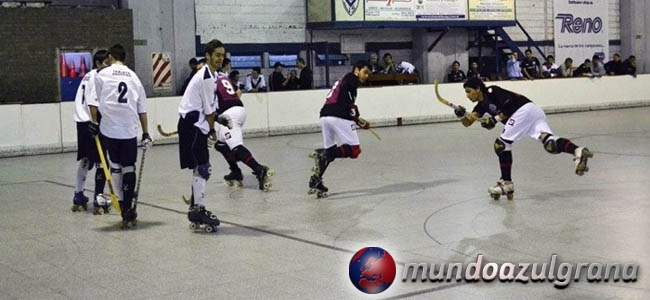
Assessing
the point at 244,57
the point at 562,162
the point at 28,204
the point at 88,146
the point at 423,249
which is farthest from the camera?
the point at 244,57

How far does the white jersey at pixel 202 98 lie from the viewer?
9.90 meters

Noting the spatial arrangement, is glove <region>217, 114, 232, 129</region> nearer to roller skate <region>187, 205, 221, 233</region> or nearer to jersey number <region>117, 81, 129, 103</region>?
roller skate <region>187, 205, 221, 233</region>

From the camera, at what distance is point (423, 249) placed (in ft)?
28.4

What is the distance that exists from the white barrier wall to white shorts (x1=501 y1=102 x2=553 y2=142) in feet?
39.2

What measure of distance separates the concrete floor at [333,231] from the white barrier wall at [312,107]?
413 centimetres

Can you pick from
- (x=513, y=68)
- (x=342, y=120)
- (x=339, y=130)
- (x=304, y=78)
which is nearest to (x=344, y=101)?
(x=342, y=120)

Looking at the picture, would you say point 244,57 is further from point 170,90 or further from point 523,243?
point 523,243

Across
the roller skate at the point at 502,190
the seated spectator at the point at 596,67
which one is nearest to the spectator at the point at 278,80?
the seated spectator at the point at 596,67

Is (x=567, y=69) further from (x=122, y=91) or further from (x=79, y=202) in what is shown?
Answer: (x=122, y=91)

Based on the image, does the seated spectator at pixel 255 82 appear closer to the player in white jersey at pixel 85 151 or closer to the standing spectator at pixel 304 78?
the standing spectator at pixel 304 78

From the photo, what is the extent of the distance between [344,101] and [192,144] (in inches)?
123

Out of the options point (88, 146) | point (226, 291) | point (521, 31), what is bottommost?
point (226, 291)

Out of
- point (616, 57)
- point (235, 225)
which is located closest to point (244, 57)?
point (616, 57)

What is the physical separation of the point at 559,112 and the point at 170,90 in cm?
1190
